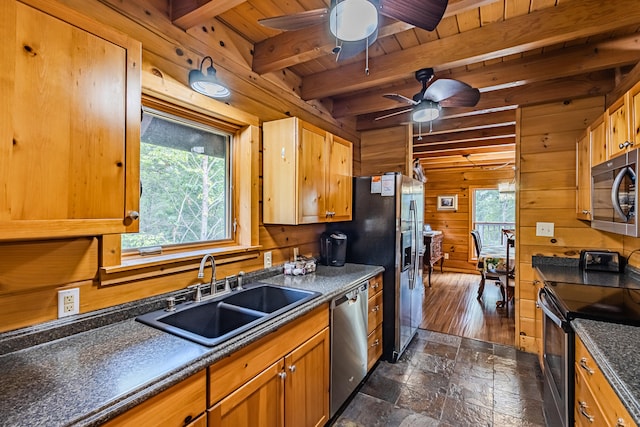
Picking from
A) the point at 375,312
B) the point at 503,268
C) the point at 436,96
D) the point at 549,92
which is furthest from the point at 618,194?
the point at 503,268

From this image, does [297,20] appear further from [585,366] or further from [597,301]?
[597,301]

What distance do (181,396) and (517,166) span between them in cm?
320

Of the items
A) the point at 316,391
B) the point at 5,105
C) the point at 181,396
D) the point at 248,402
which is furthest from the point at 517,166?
the point at 5,105

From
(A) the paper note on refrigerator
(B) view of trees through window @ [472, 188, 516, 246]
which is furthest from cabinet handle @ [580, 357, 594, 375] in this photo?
(B) view of trees through window @ [472, 188, 516, 246]

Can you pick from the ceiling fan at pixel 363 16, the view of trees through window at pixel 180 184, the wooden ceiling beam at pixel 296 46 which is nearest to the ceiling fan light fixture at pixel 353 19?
the ceiling fan at pixel 363 16

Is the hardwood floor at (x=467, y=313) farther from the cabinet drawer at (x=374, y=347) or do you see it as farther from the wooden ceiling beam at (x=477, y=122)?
the wooden ceiling beam at (x=477, y=122)

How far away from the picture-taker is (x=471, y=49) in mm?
1957

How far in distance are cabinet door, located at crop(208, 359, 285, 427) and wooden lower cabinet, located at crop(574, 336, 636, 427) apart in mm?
1232

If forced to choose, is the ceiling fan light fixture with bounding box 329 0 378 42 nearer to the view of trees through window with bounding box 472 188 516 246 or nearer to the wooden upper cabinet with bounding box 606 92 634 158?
the wooden upper cabinet with bounding box 606 92 634 158

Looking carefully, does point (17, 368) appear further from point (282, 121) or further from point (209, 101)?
point (282, 121)

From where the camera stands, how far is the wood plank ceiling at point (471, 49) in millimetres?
1666

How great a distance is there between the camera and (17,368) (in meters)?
0.98

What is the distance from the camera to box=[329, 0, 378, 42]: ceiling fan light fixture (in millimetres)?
1189

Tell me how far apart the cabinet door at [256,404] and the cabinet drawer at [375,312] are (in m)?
1.14
